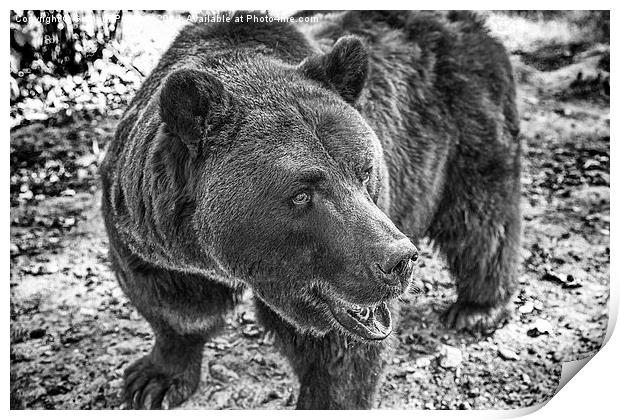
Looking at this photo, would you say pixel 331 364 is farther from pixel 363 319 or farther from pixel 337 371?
pixel 363 319

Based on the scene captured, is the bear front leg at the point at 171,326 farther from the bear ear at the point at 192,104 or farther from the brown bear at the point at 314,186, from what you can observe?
the bear ear at the point at 192,104

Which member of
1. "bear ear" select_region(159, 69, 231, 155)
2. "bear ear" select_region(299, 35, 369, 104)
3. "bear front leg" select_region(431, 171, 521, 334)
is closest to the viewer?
"bear ear" select_region(159, 69, 231, 155)

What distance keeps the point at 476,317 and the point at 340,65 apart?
229 centimetres

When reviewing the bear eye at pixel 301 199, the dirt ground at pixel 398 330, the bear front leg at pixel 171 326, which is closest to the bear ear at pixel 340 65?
the bear eye at pixel 301 199

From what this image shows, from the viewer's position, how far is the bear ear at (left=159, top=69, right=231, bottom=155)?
2.75m

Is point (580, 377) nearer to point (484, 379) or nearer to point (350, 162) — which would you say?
point (484, 379)

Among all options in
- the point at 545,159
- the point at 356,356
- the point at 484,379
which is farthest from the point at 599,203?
the point at 356,356

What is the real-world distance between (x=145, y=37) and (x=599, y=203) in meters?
2.97

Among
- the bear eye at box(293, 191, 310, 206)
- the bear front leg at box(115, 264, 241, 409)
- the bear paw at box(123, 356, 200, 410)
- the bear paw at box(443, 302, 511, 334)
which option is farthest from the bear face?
the bear paw at box(443, 302, 511, 334)

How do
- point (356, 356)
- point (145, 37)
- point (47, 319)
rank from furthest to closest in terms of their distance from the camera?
point (47, 319)
point (145, 37)
point (356, 356)

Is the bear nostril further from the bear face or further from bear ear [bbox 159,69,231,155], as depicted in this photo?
bear ear [bbox 159,69,231,155]

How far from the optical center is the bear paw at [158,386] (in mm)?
4160

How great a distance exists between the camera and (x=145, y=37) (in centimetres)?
393

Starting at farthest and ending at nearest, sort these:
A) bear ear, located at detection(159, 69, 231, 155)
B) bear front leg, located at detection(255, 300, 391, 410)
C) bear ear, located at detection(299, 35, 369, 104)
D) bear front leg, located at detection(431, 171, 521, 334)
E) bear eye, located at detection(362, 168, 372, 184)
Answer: bear front leg, located at detection(431, 171, 521, 334) → bear front leg, located at detection(255, 300, 391, 410) → bear ear, located at detection(299, 35, 369, 104) → bear eye, located at detection(362, 168, 372, 184) → bear ear, located at detection(159, 69, 231, 155)
